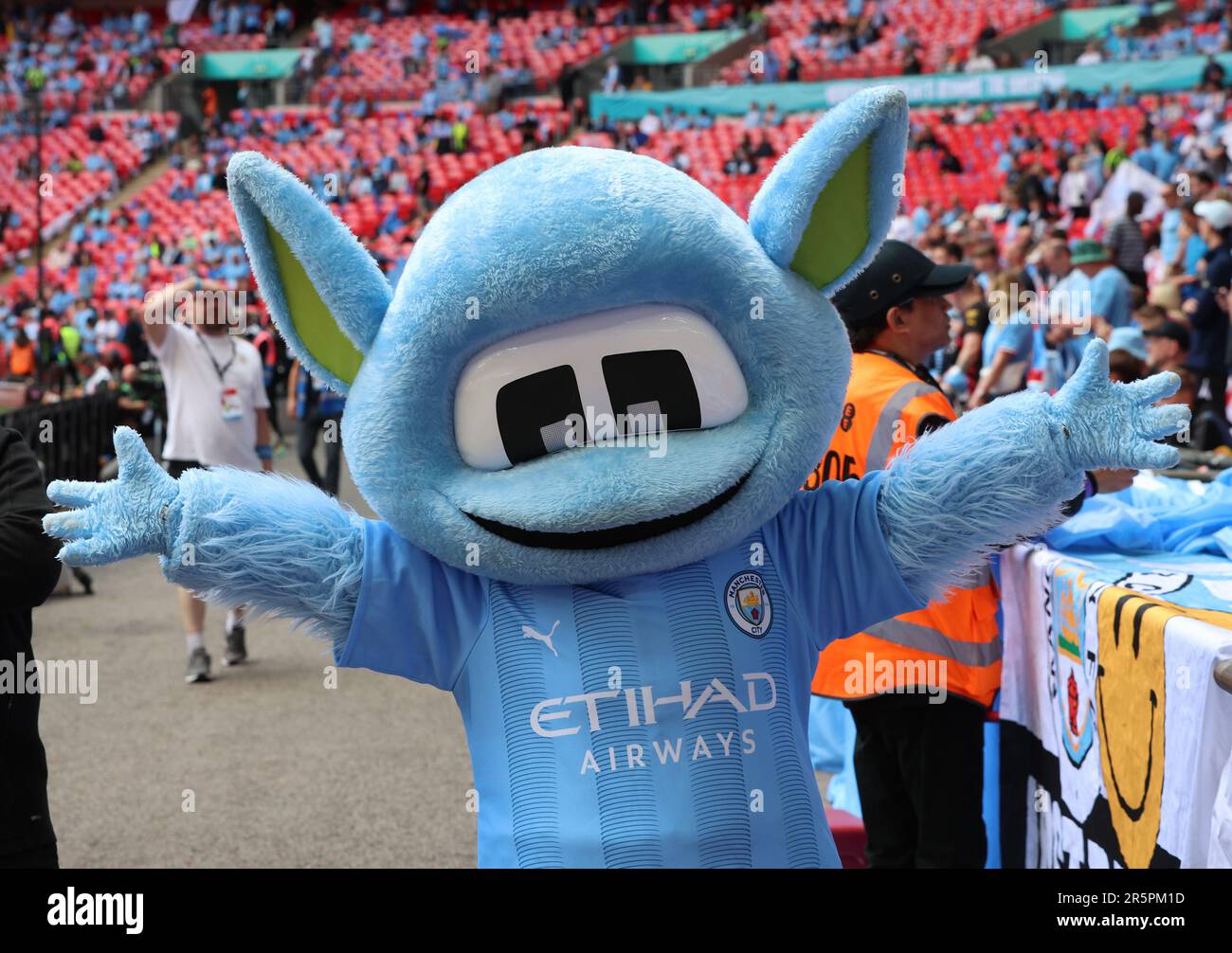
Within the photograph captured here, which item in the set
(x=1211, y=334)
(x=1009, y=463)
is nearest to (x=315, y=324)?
(x=1009, y=463)

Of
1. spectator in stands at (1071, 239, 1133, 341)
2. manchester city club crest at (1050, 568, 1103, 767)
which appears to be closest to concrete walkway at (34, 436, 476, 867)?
manchester city club crest at (1050, 568, 1103, 767)

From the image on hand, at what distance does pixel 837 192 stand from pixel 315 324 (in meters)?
0.82

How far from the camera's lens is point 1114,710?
2693mm

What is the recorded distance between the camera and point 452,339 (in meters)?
1.95

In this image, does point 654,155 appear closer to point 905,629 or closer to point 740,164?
point 740,164

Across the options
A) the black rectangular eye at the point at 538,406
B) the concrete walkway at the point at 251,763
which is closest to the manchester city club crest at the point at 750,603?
the black rectangular eye at the point at 538,406

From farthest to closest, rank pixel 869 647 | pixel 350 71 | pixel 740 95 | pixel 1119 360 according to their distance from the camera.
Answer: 1. pixel 350 71
2. pixel 740 95
3. pixel 1119 360
4. pixel 869 647

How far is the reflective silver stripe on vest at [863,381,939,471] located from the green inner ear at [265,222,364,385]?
138 cm

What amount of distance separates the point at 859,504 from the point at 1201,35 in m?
23.6

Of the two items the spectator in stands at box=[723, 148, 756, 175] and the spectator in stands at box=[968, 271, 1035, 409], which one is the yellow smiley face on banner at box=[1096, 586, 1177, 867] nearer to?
the spectator in stands at box=[968, 271, 1035, 409]

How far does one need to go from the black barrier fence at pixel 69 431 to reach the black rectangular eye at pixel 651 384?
7.77 meters

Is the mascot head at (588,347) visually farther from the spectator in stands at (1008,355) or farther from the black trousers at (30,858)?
the spectator in stands at (1008,355)

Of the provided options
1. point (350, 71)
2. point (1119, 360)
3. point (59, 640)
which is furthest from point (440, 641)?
point (350, 71)
